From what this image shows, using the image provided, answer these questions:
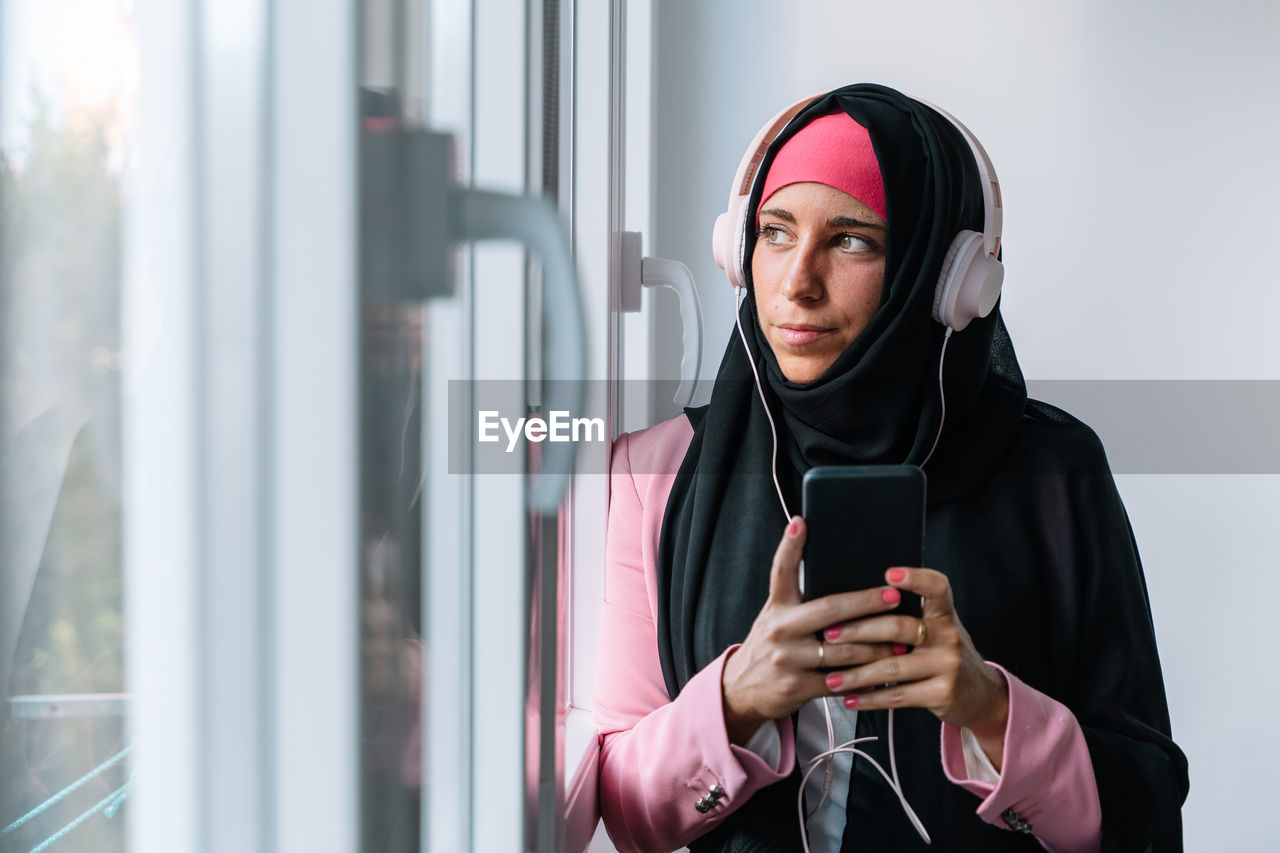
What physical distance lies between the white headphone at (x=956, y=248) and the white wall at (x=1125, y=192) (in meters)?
0.43

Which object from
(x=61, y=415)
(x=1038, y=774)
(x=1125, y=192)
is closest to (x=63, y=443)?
(x=61, y=415)

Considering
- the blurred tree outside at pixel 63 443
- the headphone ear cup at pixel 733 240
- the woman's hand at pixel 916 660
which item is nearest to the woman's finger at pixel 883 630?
the woman's hand at pixel 916 660

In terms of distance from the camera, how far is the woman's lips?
82 cm

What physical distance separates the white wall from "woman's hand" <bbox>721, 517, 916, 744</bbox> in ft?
2.29

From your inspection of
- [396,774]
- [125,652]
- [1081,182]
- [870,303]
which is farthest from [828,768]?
[1081,182]

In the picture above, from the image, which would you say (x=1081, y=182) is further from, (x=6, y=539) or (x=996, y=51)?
(x=6, y=539)

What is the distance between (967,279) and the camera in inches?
31.3

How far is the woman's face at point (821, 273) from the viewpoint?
2.64 feet

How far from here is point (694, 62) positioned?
1281mm

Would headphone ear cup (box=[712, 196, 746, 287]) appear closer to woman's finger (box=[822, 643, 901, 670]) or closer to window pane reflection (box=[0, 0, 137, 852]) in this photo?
woman's finger (box=[822, 643, 901, 670])

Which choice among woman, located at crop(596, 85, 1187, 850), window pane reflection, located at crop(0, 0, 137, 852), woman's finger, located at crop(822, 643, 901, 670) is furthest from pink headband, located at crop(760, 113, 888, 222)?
window pane reflection, located at crop(0, 0, 137, 852)

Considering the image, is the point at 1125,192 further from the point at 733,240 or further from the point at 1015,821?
the point at 1015,821

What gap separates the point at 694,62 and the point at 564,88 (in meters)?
0.72

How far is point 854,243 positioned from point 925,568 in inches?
11.4
